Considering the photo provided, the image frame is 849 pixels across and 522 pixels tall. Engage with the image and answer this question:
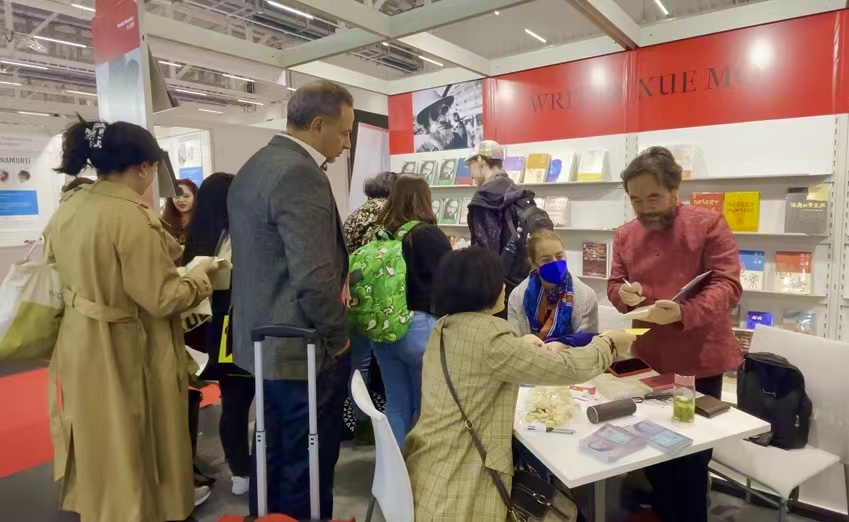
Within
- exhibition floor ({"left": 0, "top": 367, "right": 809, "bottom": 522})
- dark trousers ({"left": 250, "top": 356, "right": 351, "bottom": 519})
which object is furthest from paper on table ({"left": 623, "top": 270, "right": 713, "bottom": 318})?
exhibition floor ({"left": 0, "top": 367, "right": 809, "bottom": 522})

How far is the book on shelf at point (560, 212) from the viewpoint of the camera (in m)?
4.73

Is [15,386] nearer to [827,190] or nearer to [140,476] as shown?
[140,476]

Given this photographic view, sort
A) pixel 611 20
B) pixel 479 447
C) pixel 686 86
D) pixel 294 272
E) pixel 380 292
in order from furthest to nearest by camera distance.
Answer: pixel 686 86 → pixel 611 20 → pixel 380 292 → pixel 294 272 → pixel 479 447

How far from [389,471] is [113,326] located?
1186 mm

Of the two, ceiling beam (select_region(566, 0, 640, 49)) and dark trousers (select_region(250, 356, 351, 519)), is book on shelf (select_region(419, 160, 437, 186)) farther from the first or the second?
dark trousers (select_region(250, 356, 351, 519))

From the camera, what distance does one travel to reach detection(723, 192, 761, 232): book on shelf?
3.90 metres

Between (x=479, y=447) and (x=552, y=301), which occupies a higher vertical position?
(x=552, y=301)

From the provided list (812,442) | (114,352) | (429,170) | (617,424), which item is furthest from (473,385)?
(429,170)

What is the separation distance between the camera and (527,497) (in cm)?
164

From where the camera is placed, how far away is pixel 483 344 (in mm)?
1587

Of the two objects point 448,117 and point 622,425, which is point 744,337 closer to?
point 622,425

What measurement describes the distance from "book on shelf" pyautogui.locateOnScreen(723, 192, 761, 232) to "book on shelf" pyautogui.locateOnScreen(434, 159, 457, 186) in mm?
2486

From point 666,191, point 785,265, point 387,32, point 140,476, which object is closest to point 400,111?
point 387,32

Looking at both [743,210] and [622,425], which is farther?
[743,210]
